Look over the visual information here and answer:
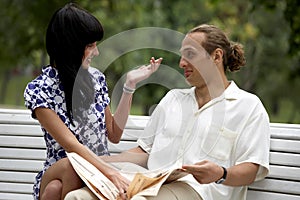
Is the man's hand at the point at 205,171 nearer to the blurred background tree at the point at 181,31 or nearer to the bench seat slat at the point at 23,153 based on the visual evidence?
the bench seat slat at the point at 23,153

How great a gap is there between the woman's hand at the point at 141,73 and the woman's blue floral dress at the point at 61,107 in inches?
5.3

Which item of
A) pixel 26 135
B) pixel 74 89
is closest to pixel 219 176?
pixel 74 89

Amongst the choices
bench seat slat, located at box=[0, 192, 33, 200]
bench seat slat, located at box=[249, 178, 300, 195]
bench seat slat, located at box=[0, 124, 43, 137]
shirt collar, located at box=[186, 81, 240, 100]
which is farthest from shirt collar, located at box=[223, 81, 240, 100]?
bench seat slat, located at box=[0, 192, 33, 200]

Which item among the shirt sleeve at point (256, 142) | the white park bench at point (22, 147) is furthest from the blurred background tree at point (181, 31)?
the shirt sleeve at point (256, 142)

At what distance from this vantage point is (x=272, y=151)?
10.7ft

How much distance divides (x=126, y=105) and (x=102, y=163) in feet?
1.02

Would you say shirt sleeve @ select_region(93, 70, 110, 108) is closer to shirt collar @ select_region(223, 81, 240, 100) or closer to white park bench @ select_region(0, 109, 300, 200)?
white park bench @ select_region(0, 109, 300, 200)

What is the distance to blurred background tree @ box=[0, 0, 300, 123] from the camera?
930 cm

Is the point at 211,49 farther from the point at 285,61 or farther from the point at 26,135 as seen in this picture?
the point at 285,61

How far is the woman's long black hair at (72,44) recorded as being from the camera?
2.96 meters

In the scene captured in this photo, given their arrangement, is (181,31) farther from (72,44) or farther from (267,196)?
(72,44)

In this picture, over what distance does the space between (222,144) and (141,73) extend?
1.42ft

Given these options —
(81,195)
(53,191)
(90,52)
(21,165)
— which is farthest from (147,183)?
(21,165)

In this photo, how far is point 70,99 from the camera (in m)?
3.01
